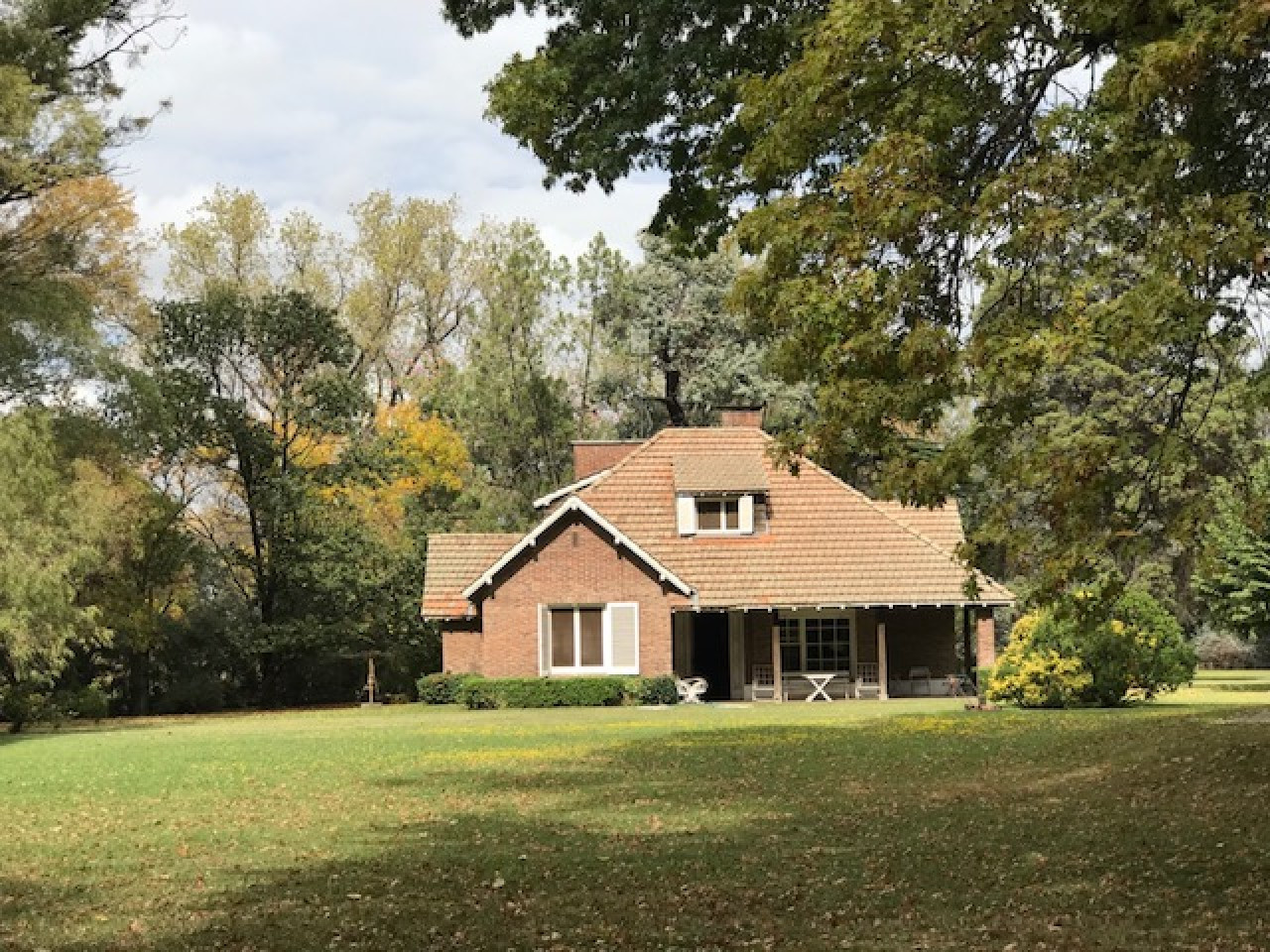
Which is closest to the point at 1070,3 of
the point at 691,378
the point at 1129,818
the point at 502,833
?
the point at 1129,818

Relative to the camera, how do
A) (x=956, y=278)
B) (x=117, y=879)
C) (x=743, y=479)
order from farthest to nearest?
1. (x=743, y=479)
2. (x=117, y=879)
3. (x=956, y=278)

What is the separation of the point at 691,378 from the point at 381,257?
451 inches

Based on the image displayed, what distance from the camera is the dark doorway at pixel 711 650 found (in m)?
39.2

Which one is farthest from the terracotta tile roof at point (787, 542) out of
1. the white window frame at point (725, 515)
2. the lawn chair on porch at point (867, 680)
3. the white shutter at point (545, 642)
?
the white shutter at point (545, 642)

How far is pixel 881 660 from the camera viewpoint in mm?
36406

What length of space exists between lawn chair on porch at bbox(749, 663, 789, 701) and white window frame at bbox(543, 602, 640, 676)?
3.02 metres

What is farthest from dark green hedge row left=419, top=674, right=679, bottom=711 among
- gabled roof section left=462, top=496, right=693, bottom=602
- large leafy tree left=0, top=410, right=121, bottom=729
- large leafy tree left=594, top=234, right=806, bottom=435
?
large leafy tree left=594, top=234, right=806, bottom=435

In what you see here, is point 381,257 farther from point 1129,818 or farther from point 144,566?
point 1129,818

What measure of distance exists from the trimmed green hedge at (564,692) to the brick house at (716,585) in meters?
1.51

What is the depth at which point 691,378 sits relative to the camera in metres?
54.1

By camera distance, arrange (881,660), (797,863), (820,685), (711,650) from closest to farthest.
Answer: (797,863), (881,660), (820,685), (711,650)

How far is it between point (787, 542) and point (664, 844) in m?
26.0

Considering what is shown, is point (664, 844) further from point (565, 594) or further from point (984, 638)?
point (984, 638)

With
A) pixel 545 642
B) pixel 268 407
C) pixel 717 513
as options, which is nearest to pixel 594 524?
pixel 545 642
